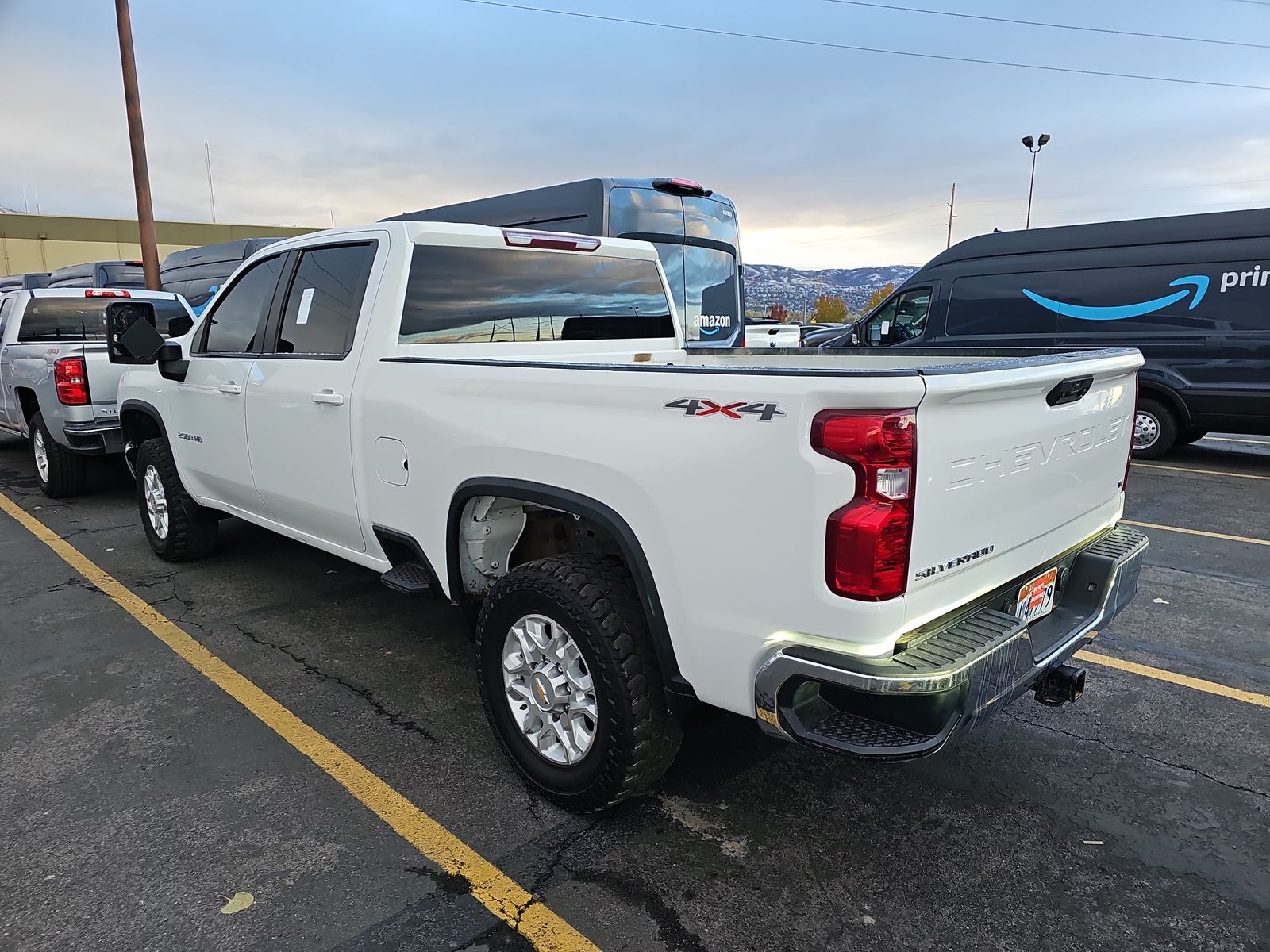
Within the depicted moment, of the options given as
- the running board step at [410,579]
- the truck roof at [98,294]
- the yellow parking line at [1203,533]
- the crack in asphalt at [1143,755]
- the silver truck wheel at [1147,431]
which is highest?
the truck roof at [98,294]

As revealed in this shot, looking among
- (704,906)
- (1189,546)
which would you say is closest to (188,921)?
(704,906)

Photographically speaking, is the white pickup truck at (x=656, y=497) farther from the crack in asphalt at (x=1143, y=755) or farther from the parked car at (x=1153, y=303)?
the parked car at (x=1153, y=303)

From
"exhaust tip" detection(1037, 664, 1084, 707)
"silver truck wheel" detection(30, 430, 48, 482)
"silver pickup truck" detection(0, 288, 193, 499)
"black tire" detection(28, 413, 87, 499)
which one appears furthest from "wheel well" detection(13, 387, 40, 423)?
"exhaust tip" detection(1037, 664, 1084, 707)

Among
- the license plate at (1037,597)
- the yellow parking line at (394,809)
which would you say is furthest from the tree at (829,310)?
the license plate at (1037,597)

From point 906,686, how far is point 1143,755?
1876 mm

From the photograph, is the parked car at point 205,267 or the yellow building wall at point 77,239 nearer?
the parked car at point 205,267

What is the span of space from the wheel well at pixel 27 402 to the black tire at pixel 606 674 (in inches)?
276

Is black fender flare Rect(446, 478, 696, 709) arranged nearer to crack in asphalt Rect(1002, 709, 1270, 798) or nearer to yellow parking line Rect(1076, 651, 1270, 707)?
crack in asphalt Rect(1002, 709, 1270, 798)

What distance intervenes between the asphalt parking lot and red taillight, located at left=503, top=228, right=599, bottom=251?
2047mm

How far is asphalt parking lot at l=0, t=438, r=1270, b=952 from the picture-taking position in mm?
2379

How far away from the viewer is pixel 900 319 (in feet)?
38.4

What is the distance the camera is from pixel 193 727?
348cm

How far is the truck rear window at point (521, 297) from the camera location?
11.8 ft

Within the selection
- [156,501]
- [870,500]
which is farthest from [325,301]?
[870,500]
